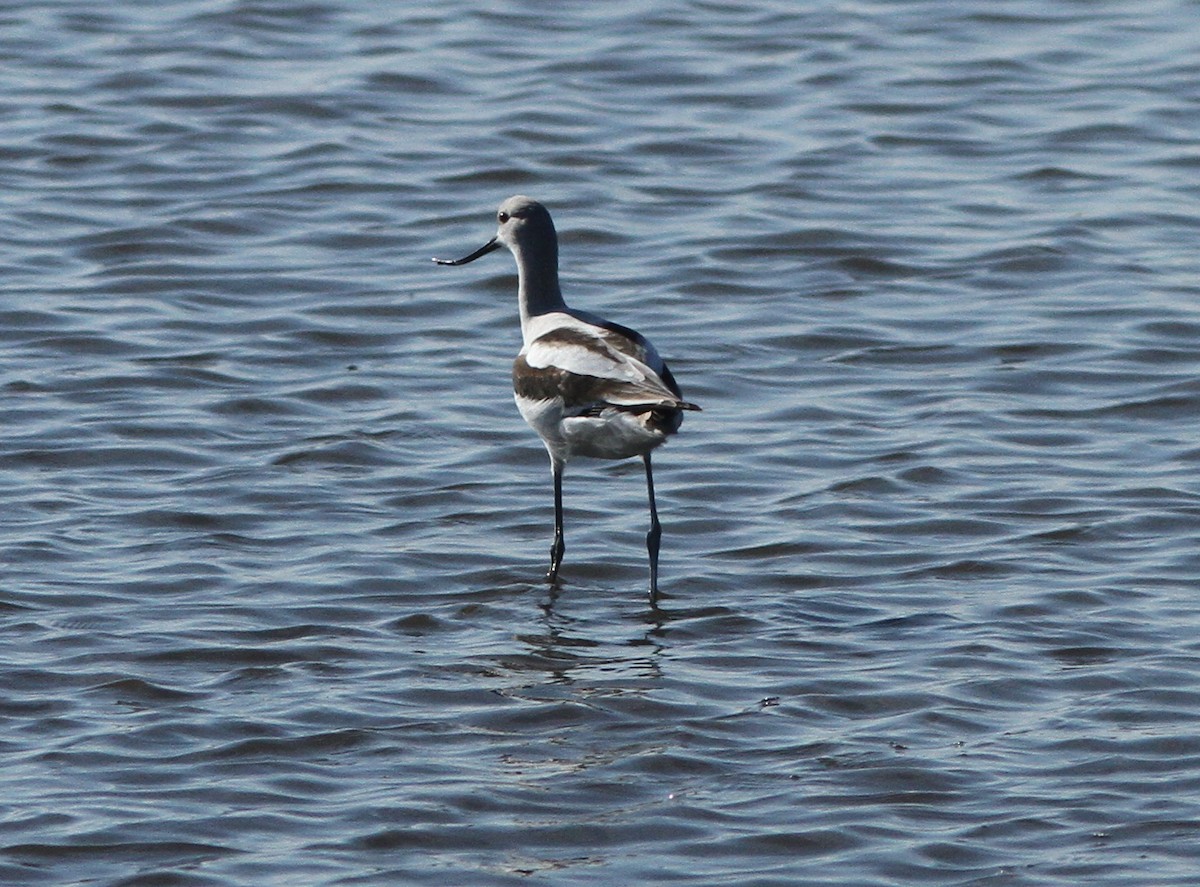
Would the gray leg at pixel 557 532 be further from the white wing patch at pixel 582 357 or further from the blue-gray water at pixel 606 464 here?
the white wing patch at pixel 582 357

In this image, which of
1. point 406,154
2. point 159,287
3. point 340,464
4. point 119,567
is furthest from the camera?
point 406,154

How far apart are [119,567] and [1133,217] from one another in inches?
300

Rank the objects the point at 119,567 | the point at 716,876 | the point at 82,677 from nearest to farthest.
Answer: the point at 716,876
the point at 82,677
the point at 119,567

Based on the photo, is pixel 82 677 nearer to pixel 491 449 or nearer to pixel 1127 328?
pixel 491 449

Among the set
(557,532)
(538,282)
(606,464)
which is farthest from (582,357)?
(606,464)

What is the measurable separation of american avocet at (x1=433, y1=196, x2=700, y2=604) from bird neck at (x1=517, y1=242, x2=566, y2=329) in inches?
8.1

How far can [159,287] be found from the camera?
13070 mm

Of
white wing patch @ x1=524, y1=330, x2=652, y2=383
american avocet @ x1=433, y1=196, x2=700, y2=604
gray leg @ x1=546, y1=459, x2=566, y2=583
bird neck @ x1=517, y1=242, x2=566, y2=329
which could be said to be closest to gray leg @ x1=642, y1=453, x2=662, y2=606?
american avocet @ x1=433, y1=196, x2=700, y2=604

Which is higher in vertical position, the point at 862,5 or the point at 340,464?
the point at 862,5

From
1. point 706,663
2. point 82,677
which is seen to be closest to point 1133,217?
point 706,663

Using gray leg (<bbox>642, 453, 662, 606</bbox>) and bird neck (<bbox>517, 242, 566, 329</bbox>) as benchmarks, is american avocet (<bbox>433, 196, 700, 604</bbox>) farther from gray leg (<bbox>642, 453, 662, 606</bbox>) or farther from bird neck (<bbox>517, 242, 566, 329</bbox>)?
bird neck (<bbox>517, 242, 566, 329</bbox>)

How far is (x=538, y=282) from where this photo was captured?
395 inches

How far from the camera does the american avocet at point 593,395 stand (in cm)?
864

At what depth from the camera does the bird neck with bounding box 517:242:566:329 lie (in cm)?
1002
